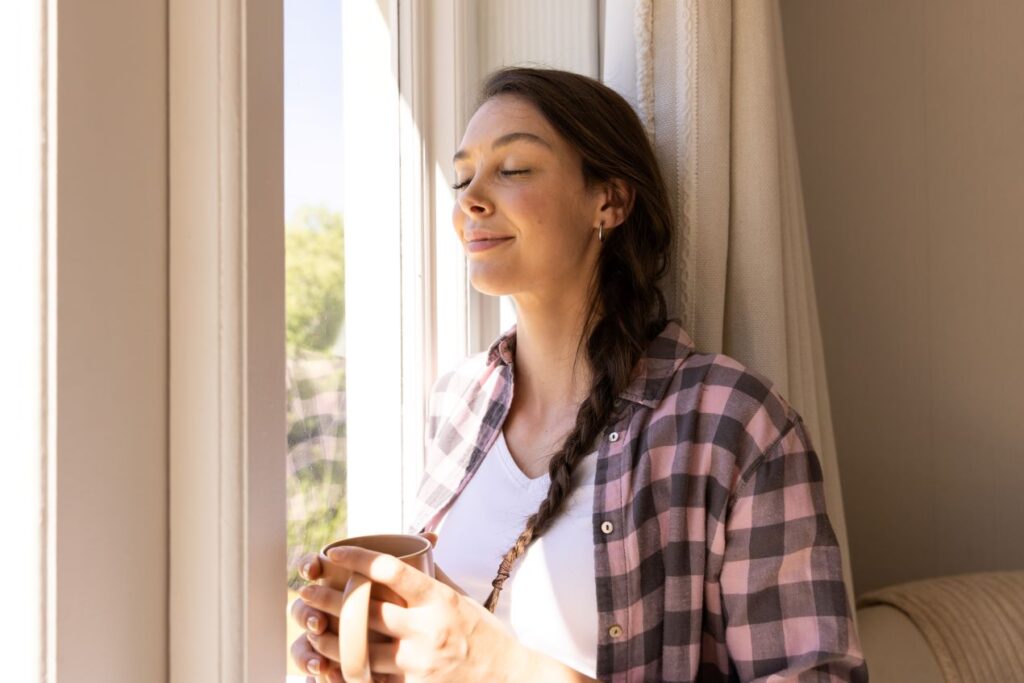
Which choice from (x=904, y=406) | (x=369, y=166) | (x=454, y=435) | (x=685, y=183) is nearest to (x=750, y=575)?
(x=454, y=435)

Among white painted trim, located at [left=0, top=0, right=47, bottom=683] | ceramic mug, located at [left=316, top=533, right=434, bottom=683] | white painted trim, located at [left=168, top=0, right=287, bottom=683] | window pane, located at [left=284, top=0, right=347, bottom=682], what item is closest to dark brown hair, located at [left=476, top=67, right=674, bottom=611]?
window pane, located at [left=284, top=0, right=347, bottom=682]

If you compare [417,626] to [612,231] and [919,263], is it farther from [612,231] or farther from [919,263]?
[919,263]

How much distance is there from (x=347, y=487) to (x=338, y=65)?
1.93ft

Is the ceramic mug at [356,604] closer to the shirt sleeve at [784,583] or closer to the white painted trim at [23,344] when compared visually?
the white painted trim at [23,344]

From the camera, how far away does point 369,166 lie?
1276 mm

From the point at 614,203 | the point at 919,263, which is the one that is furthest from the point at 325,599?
the point at 919,263

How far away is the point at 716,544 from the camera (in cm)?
99

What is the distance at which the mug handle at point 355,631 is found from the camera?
0.64 metres

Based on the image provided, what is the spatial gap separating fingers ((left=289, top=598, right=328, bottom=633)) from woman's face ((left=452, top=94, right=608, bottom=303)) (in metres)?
0.56

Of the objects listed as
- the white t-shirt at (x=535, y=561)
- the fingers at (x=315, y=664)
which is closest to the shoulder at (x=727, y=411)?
the white t-shirt at (x=535, y=561)

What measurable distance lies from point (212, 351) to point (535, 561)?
1.97 feet

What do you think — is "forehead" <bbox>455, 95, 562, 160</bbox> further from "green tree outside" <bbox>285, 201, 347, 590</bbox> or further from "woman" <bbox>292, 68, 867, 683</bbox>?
"green tree outside" <bbox>285, 201, 347, 590</bbox>

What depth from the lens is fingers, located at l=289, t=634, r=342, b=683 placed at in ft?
2.36

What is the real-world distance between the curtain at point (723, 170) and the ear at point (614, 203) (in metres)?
0.10
